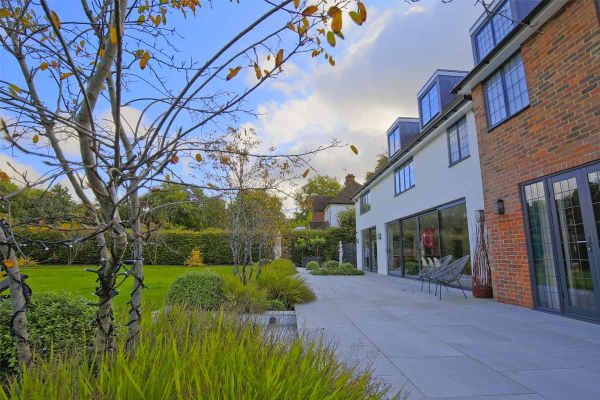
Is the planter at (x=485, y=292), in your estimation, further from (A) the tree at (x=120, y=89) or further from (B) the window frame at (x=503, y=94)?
(A) the tree at (x=120, y=89)

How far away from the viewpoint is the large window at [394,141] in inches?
611

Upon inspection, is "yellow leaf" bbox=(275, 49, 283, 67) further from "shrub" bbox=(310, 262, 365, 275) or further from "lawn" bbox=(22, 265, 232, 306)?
"shrub" bbox=(310, 262, 365, 275)

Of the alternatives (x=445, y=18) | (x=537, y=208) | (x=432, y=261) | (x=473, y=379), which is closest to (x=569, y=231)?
(x=537, y=208)

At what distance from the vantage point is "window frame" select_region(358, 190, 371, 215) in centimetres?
1856

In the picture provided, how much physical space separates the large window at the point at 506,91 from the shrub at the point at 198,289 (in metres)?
6.28

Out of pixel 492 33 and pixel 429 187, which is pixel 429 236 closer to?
pixel 429 187

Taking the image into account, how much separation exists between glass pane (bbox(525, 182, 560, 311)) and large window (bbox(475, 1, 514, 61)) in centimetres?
372

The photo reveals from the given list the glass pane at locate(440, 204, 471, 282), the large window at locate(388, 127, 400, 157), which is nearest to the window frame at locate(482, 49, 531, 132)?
the glass pane at locate(440, 204, 471, 282)

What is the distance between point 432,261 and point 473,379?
8.14 m

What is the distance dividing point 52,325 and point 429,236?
1043cm

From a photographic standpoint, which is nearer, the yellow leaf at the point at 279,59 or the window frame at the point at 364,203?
the yellow leaf at the point at 279,59

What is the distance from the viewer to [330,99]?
128 inches

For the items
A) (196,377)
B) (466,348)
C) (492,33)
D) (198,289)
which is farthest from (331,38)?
(492,33)

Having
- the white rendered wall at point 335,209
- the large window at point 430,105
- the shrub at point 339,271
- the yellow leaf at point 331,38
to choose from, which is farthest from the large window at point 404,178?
the white rendered wall at point 335,209
